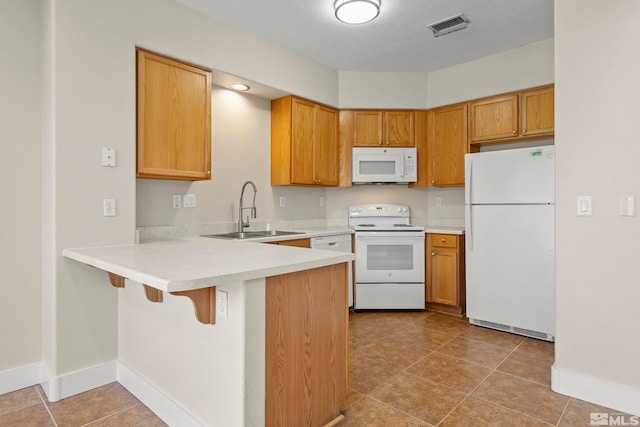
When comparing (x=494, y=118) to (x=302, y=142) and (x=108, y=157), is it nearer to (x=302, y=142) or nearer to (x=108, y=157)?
(x=302, y=142)

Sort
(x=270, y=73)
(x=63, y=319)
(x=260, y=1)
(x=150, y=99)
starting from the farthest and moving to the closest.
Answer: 1. (x=270, y=73)
2. (x=260, y=1)
3. (x=150, y=99)
4. (x=63, y=319)

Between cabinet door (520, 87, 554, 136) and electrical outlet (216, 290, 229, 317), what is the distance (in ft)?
11.1

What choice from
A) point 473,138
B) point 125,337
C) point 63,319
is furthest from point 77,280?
point 473,138

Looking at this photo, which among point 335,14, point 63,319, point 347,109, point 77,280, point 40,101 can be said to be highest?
point 335,14

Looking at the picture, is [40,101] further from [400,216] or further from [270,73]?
[400,216]

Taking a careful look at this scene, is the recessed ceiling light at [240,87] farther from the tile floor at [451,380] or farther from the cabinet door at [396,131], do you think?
the tile floor at [451,380]

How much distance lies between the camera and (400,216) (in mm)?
4508

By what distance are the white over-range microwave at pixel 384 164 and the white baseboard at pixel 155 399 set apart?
2898mm

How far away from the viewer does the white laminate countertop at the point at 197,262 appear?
126 centimetres

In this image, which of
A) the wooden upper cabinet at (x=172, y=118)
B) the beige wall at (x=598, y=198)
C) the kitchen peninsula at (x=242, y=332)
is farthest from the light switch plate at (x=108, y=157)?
the beige wall at (x=598, y=198)

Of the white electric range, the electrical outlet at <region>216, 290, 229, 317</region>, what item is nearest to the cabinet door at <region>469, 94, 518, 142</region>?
the white electric range

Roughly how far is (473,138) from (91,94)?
3503mm

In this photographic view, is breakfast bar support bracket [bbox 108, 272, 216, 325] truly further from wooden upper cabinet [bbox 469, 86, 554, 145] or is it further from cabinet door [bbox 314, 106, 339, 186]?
wooden upper cabinet [bbox 469, 86, 554, 145]

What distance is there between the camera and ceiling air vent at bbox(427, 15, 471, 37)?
3014 mm
